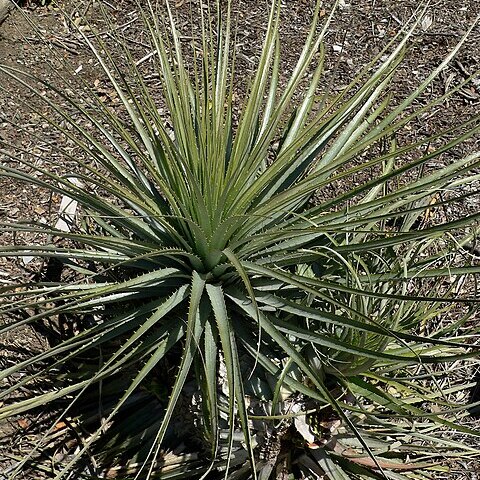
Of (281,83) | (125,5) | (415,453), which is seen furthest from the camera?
(125,5)

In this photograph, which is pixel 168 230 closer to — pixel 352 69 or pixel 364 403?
pixel 364 403

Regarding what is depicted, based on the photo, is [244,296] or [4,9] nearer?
[244,296]

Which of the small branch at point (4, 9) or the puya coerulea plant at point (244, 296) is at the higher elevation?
the small branch at point (4, 9)

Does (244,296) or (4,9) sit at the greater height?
(4,9)

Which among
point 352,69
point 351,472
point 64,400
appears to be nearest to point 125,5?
point 352,69

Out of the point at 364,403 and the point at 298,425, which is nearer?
the point at 298,425

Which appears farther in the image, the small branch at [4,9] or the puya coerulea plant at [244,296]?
the small branch at [4,9]

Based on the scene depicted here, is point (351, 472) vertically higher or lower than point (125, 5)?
lower

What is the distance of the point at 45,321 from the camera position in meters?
2.68

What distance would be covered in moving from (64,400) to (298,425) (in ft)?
3.07

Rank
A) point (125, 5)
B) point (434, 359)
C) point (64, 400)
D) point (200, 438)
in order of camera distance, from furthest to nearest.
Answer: point (125, 5)
point (64, 400)
point (200, 438)
point (434, 359)

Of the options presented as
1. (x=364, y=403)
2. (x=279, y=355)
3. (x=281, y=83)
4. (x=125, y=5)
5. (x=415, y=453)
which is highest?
(x=125, y=5)

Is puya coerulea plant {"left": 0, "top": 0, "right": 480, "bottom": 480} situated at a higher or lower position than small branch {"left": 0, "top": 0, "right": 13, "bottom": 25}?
lower

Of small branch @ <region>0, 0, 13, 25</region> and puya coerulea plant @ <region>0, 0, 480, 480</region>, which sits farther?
small branch @ <region>0, 0, 13, 25</region>
